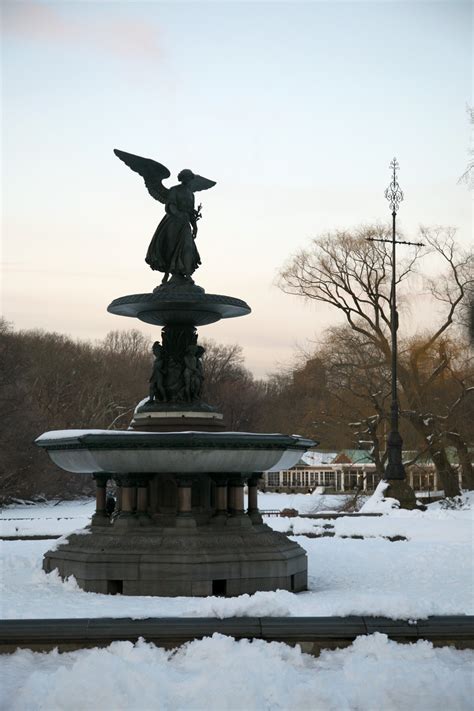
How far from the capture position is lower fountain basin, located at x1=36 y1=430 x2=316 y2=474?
13.4 meters

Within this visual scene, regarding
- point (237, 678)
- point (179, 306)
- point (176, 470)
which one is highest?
point (179, 306)

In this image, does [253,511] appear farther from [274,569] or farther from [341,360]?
[341,360]

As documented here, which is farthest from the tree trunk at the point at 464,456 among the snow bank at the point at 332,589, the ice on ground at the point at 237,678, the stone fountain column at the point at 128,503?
the ice on ground at the point at 237,678

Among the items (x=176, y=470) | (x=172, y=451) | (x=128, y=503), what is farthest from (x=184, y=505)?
(x=172, y=451)

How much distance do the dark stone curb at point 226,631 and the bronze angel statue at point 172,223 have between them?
7289mm

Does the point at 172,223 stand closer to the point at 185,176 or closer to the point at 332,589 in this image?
the point at 185,176

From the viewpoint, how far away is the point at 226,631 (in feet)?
31.4

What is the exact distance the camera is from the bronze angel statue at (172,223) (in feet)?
52.3

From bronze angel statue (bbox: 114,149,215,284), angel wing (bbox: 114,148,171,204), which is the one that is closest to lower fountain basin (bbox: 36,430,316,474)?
bronze angel statue (bbox: 114,149,215,284)

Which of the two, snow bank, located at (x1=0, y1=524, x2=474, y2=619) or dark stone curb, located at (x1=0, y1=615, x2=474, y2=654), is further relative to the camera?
snow bank, located at (x1=0, y1=524, x2=474, y2=619)

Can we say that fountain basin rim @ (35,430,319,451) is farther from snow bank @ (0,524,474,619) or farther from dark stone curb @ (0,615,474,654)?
dark stone curb @ (0,615,474,654)

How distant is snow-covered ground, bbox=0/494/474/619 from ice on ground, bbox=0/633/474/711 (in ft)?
3.70

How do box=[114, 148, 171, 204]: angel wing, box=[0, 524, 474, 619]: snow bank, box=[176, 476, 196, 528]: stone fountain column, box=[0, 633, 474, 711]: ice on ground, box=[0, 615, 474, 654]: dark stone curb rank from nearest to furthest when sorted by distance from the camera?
box=[0, 633, 474, 711]: ice on ground
box=[0, 615, 474, 654]: dark stone curb
box=[0, 524, 474, 619]: snow bank
box=[176, 476, 196, 528]: stone fountain column
box=[114, 148, 171, 204]: angel wing

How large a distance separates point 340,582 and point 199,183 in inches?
267
